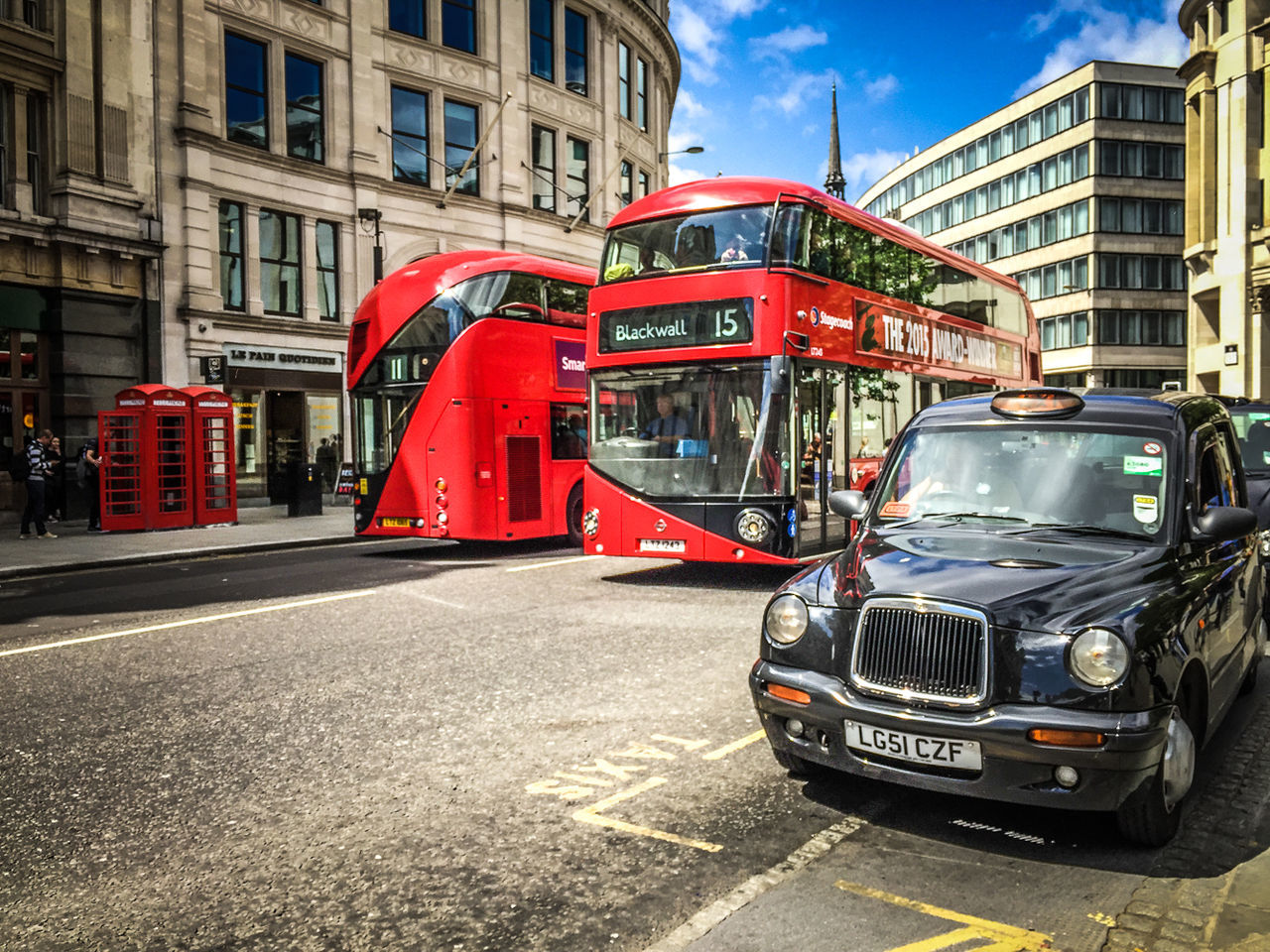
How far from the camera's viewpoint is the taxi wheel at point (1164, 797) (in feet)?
12.1

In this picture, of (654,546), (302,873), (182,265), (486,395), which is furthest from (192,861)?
(182,265)

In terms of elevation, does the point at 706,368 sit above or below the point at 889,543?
above

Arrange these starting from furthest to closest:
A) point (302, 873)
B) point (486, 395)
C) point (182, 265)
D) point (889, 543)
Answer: point (182, 265) → point (486, 395) → point (889, 543) → point (302, 873)

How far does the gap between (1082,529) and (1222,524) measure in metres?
0.58

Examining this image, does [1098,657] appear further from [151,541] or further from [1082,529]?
[151,541]

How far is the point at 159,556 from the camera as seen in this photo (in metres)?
14.7

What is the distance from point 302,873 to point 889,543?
2.71 meters

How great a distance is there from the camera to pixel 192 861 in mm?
3807

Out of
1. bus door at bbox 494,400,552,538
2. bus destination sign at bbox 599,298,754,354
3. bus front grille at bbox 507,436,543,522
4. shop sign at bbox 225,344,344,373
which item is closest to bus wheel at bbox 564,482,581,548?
bus door at bbox 494,400,552,538

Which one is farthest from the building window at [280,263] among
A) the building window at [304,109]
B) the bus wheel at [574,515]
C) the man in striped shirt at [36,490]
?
the bus wheel at [574,515]

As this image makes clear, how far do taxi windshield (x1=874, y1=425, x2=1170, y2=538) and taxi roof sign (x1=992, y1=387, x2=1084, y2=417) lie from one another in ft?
0.29

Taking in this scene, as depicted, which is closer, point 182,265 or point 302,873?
point 302,873

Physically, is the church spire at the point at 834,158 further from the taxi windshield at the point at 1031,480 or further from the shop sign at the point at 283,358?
the taxi windshield at the point at 1031,480

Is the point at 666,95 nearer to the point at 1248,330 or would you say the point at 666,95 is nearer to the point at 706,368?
the point at 1248,330
